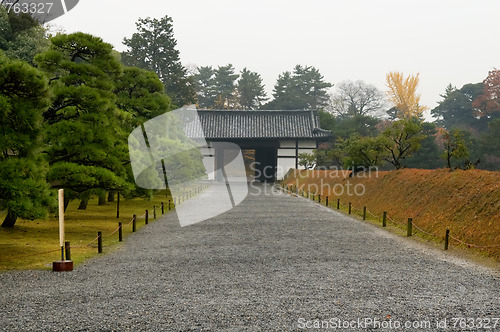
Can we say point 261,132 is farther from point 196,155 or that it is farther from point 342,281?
point 342,281

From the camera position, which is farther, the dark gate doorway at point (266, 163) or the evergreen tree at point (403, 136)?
the dark gate doorway at point (266, 163)

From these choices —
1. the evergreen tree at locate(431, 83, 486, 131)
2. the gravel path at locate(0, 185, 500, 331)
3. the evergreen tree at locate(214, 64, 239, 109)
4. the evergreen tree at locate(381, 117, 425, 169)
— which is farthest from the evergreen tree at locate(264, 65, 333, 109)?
the gravel path at locate(0, 185, 500, 331)

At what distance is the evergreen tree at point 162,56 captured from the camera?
160 ft

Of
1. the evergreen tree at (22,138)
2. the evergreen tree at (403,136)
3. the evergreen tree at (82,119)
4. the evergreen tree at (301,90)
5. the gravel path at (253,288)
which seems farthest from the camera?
the evergreen tree at (301,90)

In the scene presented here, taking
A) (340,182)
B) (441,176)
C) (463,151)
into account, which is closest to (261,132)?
(340,182)

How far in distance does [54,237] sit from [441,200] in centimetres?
1232

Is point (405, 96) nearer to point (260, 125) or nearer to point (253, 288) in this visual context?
point (260, 125)

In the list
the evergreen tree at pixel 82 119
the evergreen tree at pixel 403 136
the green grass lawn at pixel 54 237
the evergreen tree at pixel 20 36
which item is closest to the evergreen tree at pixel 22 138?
the green grass lawn at pixel 54 237

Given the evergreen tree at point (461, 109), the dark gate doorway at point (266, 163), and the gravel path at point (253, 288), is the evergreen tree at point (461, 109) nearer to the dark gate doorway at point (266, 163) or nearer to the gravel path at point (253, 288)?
the dark gate doorway at point (266, 163)

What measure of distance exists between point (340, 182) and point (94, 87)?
62.0 ft

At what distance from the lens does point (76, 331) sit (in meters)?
5.85

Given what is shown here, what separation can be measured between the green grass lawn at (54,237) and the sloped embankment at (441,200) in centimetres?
940

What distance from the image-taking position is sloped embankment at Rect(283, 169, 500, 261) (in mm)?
12531

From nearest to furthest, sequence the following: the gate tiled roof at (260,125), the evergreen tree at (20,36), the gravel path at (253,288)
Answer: the gravel path at (253,288)
the evergreen tree at (20,36)
the gate tiled roof at (260,125)
